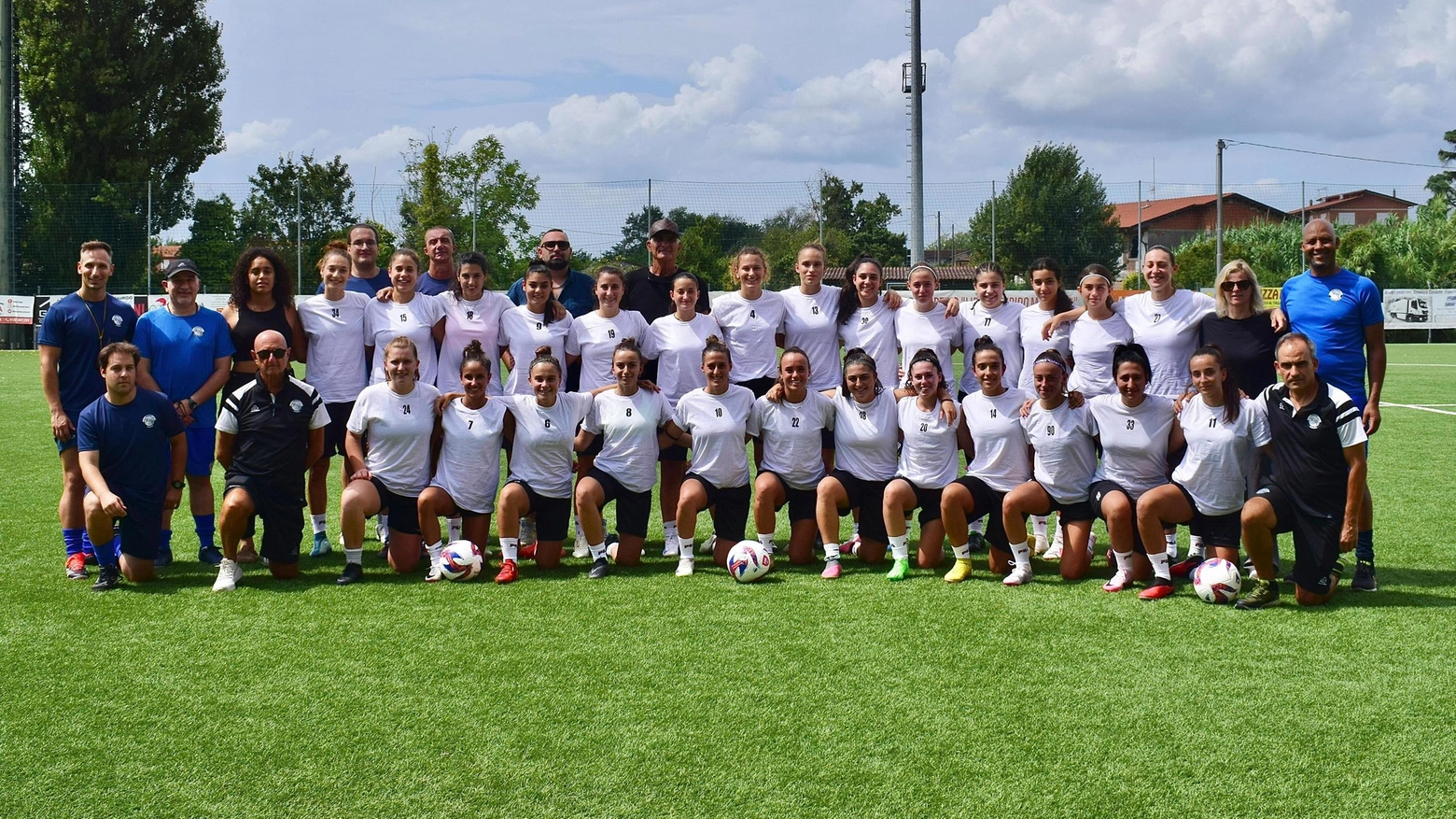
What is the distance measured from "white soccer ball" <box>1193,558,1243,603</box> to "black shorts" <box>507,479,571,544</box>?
3119mm

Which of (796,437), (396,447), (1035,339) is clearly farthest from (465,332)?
(1035,339)

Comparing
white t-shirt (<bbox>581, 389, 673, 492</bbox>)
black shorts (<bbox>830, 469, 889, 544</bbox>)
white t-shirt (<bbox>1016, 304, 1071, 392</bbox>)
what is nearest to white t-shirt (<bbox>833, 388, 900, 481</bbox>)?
black shorts (<bbox>830, 469, 889, 544</bbox>)

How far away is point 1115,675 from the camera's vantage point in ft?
13.6

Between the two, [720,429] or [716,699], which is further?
[720,429]

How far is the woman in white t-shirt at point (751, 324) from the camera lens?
6.52m

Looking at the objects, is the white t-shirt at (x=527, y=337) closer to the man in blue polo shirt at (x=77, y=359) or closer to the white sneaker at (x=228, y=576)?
the white sneaker at (x=228, y=576)

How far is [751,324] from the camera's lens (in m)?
Result: 6.55

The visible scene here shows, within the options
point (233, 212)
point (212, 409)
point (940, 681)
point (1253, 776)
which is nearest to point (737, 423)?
point (940, 681)

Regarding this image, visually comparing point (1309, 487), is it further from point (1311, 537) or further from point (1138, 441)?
point (1138, 441)

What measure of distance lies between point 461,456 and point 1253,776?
4.03m

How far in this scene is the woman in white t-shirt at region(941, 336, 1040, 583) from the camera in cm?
575

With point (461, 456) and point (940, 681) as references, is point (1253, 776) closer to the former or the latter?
point (940, 681)

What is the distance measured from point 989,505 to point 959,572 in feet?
1.24

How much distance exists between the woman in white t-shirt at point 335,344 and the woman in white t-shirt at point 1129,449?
13.0 ft
